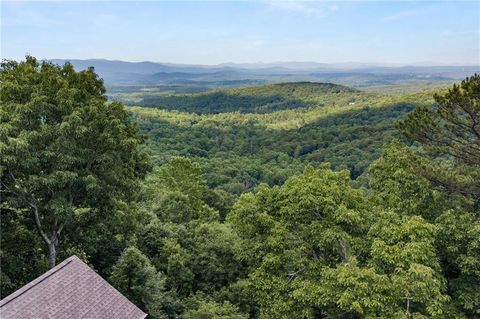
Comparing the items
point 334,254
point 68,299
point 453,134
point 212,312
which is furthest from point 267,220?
point 68,299

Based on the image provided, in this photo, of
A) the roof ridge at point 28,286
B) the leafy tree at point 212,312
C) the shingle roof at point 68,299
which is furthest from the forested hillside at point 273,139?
the roof ridge at point 28,286

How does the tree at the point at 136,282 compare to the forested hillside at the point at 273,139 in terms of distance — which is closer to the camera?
the tree at the point at 136,282

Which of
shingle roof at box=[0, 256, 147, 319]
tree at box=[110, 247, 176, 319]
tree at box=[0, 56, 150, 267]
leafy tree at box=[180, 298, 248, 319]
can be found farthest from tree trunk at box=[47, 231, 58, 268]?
leafy tree at box=[180, 298, 248, 319]

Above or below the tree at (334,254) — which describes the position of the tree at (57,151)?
above

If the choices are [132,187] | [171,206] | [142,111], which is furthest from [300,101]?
[132,187]

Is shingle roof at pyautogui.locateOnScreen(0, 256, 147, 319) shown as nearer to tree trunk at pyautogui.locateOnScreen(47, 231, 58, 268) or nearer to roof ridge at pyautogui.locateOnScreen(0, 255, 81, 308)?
roof ridge at pyautogui.locateOnScreen(0, 255, 81, 308)

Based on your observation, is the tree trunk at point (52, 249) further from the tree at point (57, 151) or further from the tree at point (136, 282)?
the tree at point (136, 282)
